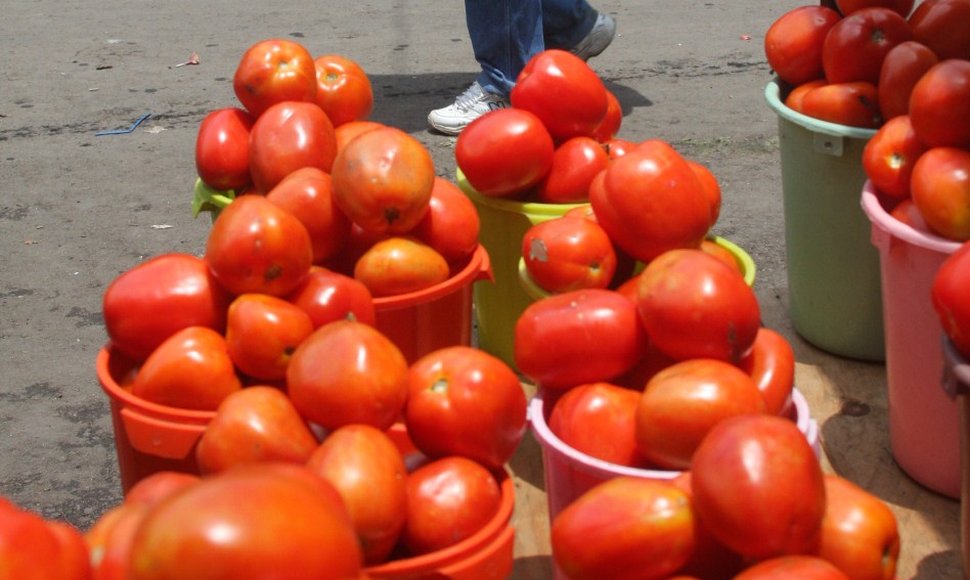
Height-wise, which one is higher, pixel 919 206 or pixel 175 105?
pixel 919 206

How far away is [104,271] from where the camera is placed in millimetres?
3850

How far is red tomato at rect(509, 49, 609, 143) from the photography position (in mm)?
2428

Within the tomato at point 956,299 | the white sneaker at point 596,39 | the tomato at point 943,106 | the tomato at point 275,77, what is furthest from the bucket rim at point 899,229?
the white sneaker at point 596,39

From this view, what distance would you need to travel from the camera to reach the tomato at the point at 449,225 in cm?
207

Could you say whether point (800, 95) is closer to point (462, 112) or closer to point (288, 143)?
point (288, 143)

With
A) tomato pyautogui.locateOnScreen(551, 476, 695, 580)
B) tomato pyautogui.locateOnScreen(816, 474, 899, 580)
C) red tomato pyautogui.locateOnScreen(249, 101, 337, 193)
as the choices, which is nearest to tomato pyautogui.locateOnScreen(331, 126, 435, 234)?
red tomato pyautogui.locateOnScreen(249, 101, 337, 193)

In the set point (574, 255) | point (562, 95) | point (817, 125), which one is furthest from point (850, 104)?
point (574, 255)

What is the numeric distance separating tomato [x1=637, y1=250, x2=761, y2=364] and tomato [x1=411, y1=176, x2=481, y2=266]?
0.49 m

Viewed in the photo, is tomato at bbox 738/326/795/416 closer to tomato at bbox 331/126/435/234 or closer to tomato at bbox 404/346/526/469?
tomato at bbox 404/346/526/469

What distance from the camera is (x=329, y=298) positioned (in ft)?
5.66

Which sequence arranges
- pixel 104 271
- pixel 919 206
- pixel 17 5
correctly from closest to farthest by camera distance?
pixel 919 206
pixel 104 271
pixel 17 5

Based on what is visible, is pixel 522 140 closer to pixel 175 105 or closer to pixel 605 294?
pixel 605 294

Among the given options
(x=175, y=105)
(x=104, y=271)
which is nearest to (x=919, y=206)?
(x=104, y=271)

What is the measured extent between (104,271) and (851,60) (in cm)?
240
